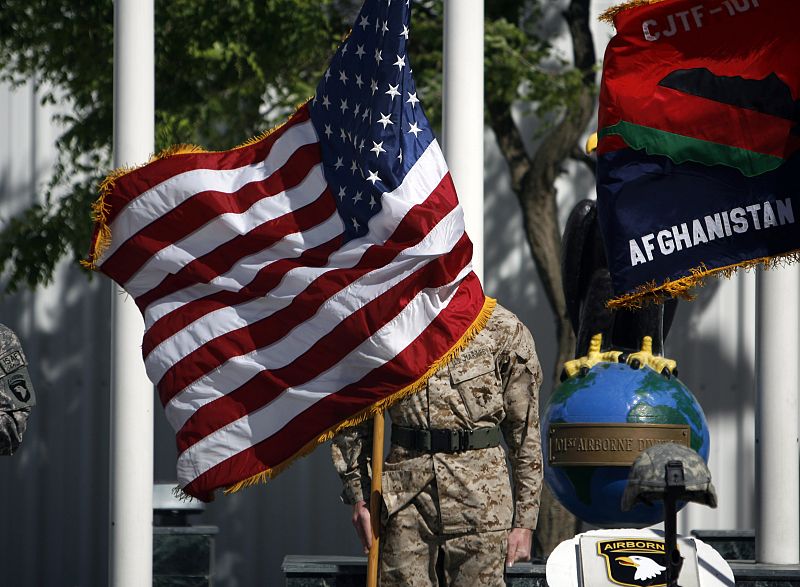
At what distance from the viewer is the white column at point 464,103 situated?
7723 millimetres

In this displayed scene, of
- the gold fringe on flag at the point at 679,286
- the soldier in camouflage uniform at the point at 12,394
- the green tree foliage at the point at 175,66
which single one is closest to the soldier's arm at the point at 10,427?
the soldier in camouflage uniform at the point at 12,394

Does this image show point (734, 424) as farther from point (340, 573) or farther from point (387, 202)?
point (387, 202)

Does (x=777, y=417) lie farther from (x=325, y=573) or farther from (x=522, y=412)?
(x=522, y=412)

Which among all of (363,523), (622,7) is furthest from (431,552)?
(622,7)

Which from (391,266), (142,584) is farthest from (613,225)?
(142,584)

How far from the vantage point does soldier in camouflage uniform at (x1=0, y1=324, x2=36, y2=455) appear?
5.61m

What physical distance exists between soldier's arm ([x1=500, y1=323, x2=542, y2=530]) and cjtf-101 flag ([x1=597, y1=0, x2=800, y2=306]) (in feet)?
1.76

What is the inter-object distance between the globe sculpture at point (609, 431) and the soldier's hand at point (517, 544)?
1.66m

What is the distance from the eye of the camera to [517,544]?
18.0ft

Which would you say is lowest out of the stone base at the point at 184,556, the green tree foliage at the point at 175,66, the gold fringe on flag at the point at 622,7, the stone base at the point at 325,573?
the stone base at the point at 325,573

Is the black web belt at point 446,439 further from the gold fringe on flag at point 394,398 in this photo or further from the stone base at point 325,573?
the stone base at point 325,573

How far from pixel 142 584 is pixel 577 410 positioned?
2.44 metres

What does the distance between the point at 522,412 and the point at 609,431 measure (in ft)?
5.33

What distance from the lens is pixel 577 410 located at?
24.0 ft
